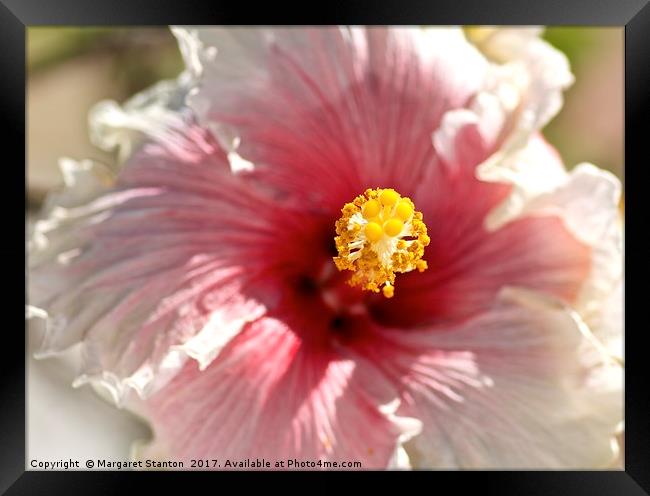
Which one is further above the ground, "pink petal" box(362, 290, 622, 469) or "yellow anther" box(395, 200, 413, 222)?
"yellow anther" box(395, 200, 413, 222)

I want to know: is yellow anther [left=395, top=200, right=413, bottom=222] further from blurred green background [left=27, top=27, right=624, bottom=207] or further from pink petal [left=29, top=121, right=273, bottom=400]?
blurred green background [left=27, top=27, right=624, bottom=207]

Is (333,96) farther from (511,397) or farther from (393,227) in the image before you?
(511,397)

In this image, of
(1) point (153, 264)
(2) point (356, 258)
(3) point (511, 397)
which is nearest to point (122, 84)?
(1) point (153, 264)

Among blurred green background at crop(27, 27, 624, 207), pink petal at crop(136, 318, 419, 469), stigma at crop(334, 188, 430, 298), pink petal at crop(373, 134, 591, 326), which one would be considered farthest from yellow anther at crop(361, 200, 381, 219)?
blurred green background at crop(27, 27, 624, 207)

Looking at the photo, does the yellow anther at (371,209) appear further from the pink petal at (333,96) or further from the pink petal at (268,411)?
the pink petal at (268,411)

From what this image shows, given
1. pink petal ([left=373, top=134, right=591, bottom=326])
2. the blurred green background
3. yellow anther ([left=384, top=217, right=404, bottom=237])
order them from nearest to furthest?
yellow anther ([left=384, top=217, right=404, bottom=237])
pink petal ([left=373, top=134, right=591, bottom=326])
the blurred green background
